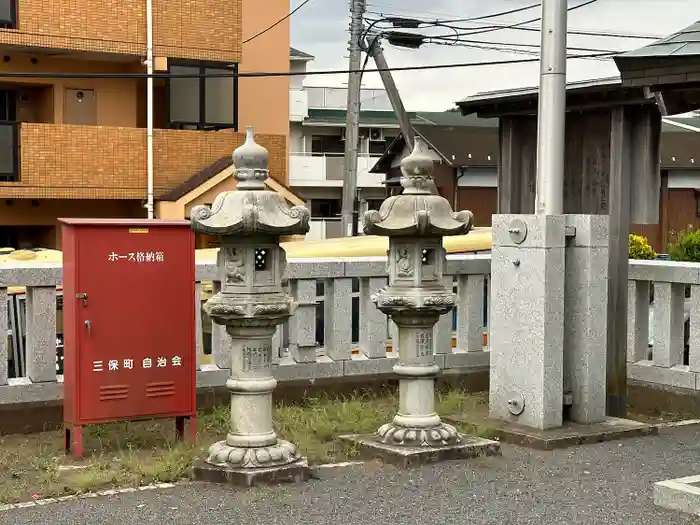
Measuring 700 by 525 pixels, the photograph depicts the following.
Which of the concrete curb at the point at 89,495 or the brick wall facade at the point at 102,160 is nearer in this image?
the concrete curb at the point at 89,495

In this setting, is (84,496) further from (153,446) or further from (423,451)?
(423,451)

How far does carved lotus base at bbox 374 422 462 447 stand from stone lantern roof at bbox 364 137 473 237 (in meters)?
1.28

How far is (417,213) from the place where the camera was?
686cm

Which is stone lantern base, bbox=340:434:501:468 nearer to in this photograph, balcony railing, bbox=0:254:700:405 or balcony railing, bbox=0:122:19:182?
balcony railing, bbox=0:254:700:405

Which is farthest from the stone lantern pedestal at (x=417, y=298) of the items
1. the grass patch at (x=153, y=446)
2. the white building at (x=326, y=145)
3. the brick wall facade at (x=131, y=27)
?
the white building at (x=326, y=145)

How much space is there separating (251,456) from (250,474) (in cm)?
17

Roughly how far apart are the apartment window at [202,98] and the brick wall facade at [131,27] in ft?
1.02

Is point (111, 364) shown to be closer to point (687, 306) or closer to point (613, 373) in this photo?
point (613, 373)

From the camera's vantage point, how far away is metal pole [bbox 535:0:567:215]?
7.93m

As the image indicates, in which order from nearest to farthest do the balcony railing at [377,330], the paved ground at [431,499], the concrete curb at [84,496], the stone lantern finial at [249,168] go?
the paved ground at [431,499] < the concrete curb at [84,496] < the stone lantern finial at [249,168] < the balcony railing at [377,330]

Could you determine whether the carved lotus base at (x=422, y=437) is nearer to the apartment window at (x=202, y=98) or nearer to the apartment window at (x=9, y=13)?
the apartment window at (x=9, y=13)

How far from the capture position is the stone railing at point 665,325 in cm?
863

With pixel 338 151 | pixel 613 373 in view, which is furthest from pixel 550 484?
pixel 338 151

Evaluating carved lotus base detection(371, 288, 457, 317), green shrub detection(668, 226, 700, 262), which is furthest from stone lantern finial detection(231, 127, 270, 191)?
green shrub detection(668, 226, 700, 262)
